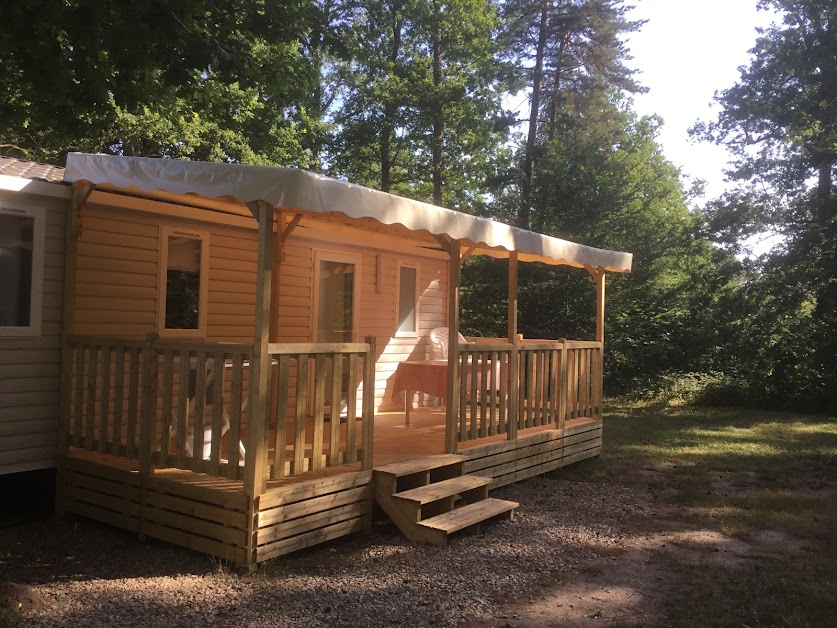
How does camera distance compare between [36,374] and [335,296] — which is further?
[335,296]

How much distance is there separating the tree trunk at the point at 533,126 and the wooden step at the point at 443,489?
13.3m

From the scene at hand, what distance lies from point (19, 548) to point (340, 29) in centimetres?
545

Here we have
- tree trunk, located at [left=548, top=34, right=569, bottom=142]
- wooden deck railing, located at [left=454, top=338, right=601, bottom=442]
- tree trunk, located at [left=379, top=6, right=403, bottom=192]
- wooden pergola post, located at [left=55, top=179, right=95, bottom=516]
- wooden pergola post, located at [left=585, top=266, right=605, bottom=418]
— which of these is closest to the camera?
wooden pergola post, located at [left=55, top=179, right=95, bottom=516]

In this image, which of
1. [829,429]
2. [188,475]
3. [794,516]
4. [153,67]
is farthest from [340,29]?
[829,429]

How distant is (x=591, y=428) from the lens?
8.21 meters

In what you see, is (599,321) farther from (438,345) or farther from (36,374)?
(36,374)

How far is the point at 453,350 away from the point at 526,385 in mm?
1429

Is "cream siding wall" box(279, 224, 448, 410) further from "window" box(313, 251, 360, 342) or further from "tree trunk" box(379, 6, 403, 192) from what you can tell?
"tree trunk" box(379, 6, 403, 192)

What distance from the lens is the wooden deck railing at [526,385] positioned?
6.17 meters

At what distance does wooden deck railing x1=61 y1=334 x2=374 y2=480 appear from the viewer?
4.33 meters

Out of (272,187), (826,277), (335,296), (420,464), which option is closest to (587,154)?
(826,277)

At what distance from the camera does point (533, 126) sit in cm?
1928

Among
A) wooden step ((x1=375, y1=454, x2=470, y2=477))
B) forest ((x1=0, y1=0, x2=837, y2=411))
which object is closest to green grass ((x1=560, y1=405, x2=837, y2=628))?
wooden step ((x1=375, y1=454, x2=470, y2=477))

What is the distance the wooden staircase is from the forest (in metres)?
5.17
